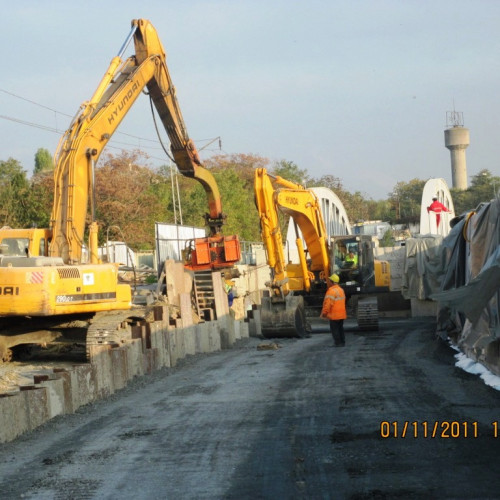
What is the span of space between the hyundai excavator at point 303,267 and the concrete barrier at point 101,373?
7.77ft

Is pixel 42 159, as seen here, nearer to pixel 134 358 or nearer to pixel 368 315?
pixel 368 315

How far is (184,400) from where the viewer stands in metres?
11.3

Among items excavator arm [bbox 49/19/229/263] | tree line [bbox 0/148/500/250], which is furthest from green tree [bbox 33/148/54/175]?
excavator arm [bbox 49/19/229/263]

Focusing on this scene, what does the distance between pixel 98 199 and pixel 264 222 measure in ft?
75.2

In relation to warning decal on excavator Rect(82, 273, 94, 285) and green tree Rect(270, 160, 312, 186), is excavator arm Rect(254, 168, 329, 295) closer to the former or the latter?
warning decal on excavator Rect(82, 273, 94, 285)

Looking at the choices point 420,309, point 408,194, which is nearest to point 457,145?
point 408,194

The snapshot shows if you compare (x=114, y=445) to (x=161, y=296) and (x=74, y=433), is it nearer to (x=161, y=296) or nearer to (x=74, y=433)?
(x=74, y=433)

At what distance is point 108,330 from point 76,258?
5.72 feet

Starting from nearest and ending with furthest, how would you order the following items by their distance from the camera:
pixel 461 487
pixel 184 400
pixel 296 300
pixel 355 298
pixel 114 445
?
1. pixel 461 487
2. pixel 114 445
3. pixel 184 400
4. pixel 296 300
5. pixel 355 298

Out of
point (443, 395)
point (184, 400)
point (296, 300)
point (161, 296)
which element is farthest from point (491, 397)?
point (296, 300)

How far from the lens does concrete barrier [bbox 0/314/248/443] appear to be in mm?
9312

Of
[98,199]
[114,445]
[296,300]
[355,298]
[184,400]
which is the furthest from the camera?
[98,199]
